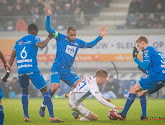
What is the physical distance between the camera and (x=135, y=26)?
66.0 ft

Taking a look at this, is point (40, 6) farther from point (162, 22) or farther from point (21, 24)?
point (162, 22)

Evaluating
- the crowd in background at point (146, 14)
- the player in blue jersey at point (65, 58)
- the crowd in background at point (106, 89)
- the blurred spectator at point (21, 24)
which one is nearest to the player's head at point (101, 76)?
the player in blue jersey at point (65, 58)

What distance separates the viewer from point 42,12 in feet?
70.4

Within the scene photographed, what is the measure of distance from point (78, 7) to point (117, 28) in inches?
121

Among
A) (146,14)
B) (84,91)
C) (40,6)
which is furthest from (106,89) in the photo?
(84,91)

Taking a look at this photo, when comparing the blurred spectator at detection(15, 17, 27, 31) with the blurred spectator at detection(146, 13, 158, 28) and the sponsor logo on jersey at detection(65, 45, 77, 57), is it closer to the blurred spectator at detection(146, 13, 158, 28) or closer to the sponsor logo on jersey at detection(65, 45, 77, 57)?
the blurred spectator at detection(146, 13, 158, 28)

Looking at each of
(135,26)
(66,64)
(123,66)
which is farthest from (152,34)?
(66,64)

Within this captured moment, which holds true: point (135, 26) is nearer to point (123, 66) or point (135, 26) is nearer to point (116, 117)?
point (123, 66)

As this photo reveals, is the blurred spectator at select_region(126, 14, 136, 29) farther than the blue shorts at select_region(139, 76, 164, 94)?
Yes

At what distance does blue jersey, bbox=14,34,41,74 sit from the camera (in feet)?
25.0

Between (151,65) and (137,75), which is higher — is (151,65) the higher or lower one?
the higher one

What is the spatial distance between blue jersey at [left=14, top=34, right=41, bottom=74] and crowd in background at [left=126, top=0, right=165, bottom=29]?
13.1m

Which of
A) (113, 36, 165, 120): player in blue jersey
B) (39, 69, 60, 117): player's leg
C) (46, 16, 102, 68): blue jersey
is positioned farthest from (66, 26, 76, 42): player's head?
(113, 36, 165, 120): player in blue jersey

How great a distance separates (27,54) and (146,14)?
13.3 meters
